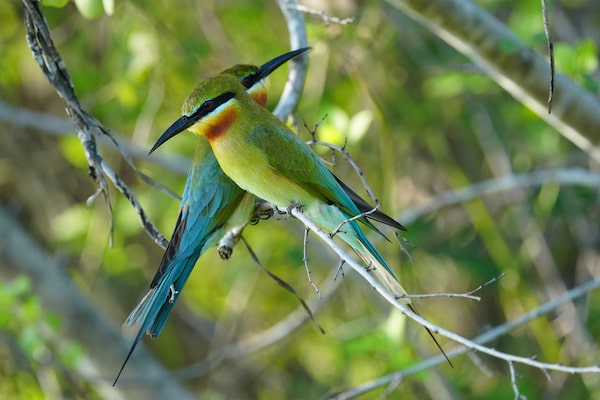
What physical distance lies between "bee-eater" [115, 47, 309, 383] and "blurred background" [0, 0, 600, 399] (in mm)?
904

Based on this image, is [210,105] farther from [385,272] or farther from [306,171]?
[385,272]

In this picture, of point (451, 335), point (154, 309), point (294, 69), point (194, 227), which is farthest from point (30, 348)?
point (451, 335)

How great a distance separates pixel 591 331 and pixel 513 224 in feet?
2.12

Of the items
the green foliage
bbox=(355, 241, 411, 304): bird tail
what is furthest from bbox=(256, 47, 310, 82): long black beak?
the green foliage

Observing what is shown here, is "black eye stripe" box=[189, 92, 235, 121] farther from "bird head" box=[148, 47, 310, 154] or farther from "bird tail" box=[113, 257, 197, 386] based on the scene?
"bird tail" box=[113, 257, 197, 386]

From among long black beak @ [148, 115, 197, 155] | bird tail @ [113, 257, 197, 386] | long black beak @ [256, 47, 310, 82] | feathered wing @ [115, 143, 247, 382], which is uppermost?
long black beak @ [256, 47, 310, 82]

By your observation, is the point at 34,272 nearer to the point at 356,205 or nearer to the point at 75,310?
the point at 75,310

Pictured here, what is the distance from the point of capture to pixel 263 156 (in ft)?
7.79

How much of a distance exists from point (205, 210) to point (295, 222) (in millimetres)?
1593

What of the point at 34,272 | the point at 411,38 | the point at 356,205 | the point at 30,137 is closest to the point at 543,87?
the point at 356,205

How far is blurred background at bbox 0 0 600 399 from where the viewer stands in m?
3.92

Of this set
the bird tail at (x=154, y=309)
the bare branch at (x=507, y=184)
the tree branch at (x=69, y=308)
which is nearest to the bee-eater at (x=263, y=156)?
the bird tail at (x=154, y=309)

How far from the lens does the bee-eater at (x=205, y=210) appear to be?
242 centimetres

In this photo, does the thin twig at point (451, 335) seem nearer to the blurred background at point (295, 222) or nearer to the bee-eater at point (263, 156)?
the bee-eater at point (263, 156)
